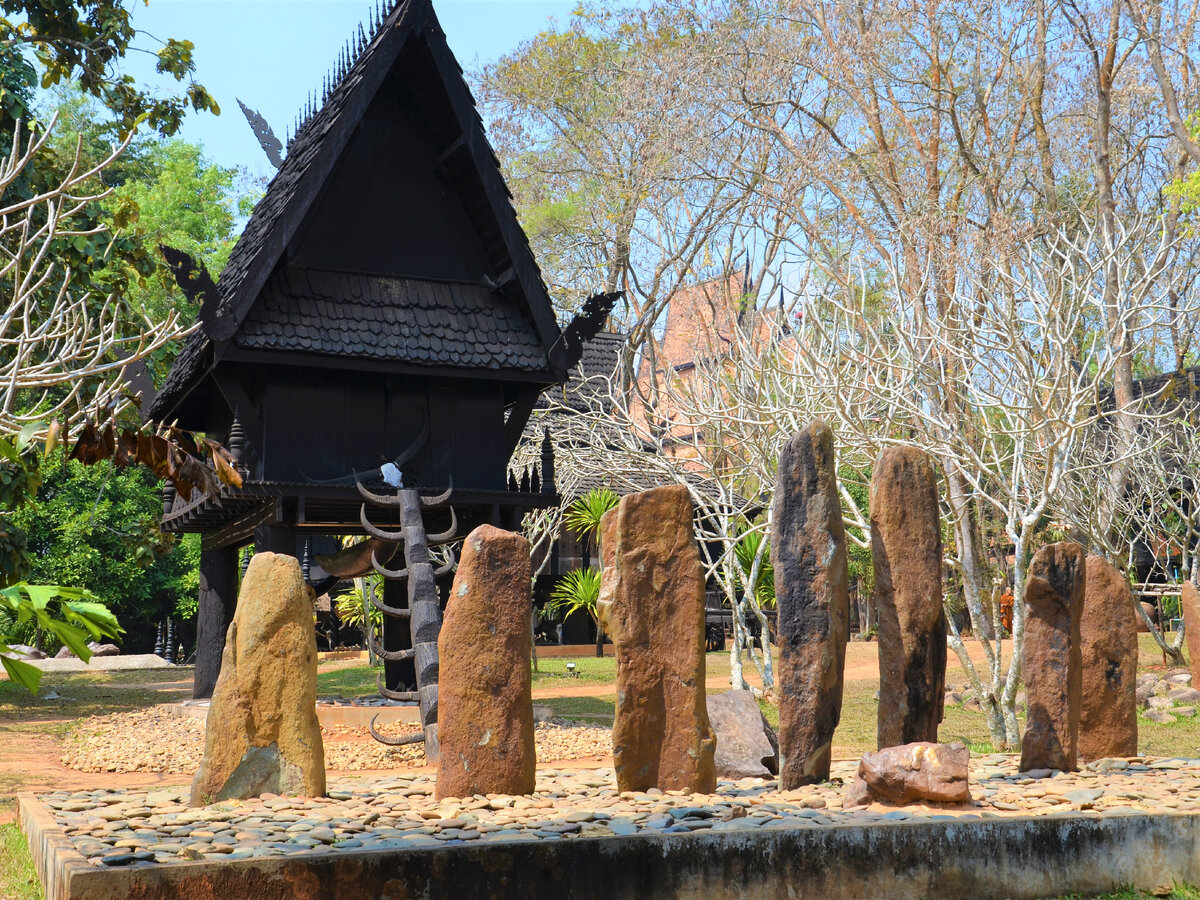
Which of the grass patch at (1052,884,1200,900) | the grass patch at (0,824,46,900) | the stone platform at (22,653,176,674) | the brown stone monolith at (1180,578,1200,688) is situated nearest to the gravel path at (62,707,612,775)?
A: the grass patch at (0,824,46,900)

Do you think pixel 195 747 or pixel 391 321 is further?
pixel 391 321

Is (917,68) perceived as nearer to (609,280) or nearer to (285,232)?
(609,280)

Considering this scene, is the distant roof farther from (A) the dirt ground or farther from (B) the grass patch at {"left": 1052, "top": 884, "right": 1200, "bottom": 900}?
(B) the grass patch at {"left": 1052, "top": 884, "right": 1200, "bottom": 900}

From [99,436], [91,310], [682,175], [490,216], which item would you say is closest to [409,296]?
Result: [490,216]

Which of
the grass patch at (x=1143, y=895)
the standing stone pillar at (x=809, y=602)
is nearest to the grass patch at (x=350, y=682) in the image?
the standing stone pillar at (x=809, y=602)

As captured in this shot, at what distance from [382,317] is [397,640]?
4.40 metres

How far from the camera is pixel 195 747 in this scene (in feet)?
35.7

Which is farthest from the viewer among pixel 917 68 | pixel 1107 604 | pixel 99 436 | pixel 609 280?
pixel 609 280

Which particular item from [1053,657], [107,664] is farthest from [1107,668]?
[107,664]

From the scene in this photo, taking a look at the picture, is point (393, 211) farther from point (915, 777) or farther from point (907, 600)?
point (915, 777)

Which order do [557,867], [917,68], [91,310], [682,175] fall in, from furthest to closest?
1. [682,175]
2. [917,68]
3. [91,310]
4. [557,867]

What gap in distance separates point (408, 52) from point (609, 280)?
14.3m

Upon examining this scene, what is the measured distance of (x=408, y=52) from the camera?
12586mm

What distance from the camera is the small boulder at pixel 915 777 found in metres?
6.20
